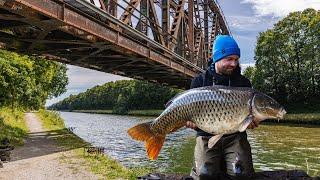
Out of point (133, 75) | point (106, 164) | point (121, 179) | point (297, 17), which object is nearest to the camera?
point (121, 179)

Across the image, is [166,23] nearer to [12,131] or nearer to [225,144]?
[12,131]

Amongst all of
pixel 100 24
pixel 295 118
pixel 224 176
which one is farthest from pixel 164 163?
pixel 295 118

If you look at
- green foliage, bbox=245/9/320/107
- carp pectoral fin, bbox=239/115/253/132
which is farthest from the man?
green foliage, bbox=245/9/320/107

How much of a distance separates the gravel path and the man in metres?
8.46

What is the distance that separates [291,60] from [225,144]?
7379cm

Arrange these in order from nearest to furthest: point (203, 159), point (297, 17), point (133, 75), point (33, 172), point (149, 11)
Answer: point (203, 159), point (33, 172), point (149, 11), point (133, 75), point (297, 17)

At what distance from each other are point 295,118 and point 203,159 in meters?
55.5

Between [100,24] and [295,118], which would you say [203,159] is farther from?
[295,118]

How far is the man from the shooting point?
5379mm

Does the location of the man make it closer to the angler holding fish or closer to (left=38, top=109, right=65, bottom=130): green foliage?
the angler holding fish

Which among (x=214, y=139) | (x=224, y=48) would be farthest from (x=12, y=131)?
(x=214, y=139)

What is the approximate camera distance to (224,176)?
18.5 feet

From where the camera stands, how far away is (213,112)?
4.78m

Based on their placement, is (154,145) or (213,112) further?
(154,145)
